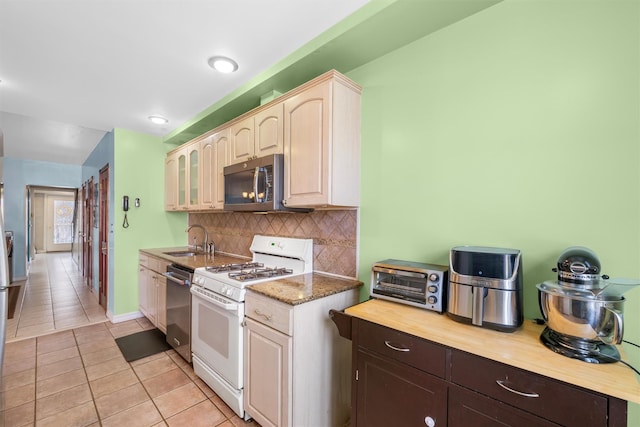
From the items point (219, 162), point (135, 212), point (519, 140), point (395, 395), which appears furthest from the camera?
point (135, 212)

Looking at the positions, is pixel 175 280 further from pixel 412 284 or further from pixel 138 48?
pixel 412 284

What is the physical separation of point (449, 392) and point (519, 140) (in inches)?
47.0

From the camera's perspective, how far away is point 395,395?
122 centimetres

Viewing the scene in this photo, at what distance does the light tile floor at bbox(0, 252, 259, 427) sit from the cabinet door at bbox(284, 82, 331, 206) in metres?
1.60

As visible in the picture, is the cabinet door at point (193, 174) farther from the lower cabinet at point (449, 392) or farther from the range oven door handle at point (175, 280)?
the lower cabinet at point (449, 392)

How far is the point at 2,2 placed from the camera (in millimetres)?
1476

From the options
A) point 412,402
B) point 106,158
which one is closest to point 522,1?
point 412,402

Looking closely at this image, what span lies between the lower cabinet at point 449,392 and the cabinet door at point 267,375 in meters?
0.39

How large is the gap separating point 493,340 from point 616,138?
97 cm

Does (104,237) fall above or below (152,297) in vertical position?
above

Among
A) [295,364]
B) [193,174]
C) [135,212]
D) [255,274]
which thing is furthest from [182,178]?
[295,364]

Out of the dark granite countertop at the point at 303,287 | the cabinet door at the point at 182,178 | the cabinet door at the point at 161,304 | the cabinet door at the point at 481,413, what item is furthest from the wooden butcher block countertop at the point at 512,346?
the cabinet door at the point at 182,178

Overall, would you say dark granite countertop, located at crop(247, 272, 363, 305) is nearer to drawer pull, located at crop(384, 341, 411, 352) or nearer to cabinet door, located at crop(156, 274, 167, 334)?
drawer pull, located at crop(384, 341, 411, 352)

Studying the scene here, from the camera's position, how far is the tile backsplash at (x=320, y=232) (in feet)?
6.66
